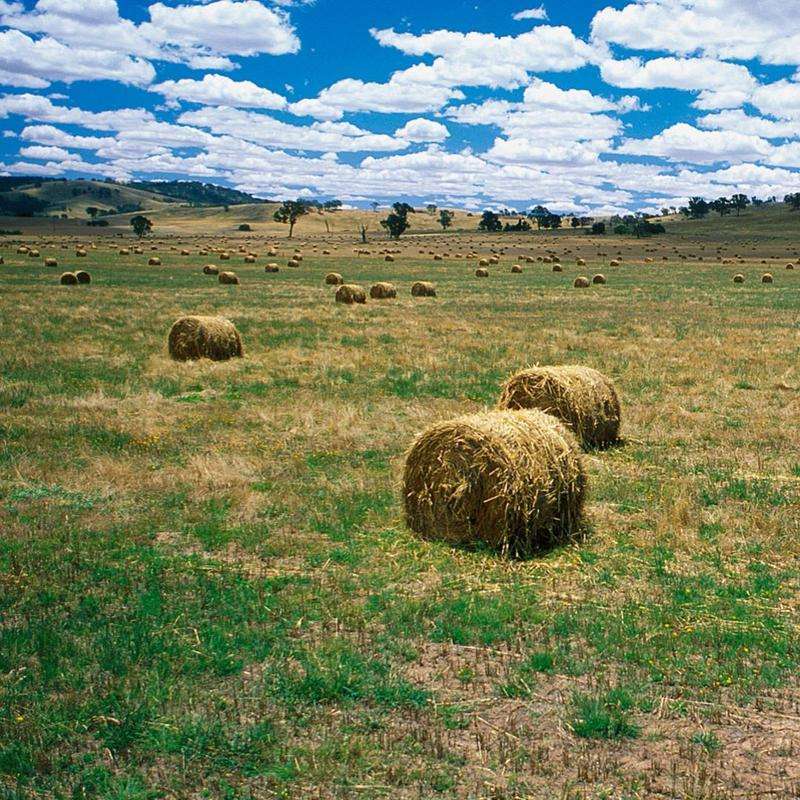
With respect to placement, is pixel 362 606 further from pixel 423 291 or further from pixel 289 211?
pixel 289 211

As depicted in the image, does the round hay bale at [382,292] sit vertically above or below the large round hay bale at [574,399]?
above

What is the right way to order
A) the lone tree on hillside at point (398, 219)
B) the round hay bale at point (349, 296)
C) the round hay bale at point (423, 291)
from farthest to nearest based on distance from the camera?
1. the lone tree on hillside at point (398, 219)
2. the round hay bale at point (423, 291)
3. the round hay bale at point (349, 296)

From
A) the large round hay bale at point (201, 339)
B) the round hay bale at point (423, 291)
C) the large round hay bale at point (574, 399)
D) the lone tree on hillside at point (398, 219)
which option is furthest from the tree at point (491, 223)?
the large round hay bale at point (574, 399)

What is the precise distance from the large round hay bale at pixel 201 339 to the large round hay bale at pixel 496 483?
12668 mm

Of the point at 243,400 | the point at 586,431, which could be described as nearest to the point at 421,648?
the point at 586,431

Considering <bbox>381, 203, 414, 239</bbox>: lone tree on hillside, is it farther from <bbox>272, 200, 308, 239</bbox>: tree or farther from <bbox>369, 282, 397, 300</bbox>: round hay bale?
<bbox>369, 282, 397, 300</bbox>: round hay bale

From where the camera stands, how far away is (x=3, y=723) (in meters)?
5.64

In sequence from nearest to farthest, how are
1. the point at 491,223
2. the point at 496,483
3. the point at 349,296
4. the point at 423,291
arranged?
the point at 496,483
the point at 349,296
the point at 423,291
the point at 491,223

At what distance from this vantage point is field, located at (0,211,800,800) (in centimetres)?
535

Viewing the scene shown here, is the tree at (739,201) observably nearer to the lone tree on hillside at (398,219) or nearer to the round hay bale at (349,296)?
the lone tree on hillside at (398,219)

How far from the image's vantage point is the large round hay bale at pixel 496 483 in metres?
8.95

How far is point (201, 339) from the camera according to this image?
69.6ft

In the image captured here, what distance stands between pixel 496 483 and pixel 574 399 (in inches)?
175

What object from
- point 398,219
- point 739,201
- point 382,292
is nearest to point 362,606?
point 382,292
